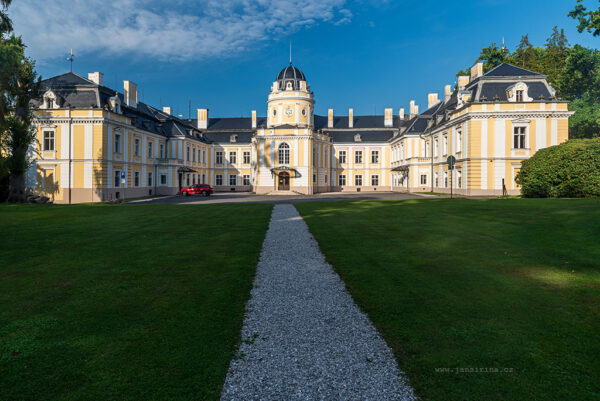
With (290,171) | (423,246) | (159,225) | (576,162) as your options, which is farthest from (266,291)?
(290,171)

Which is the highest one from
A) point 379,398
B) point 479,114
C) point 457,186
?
point 479,114

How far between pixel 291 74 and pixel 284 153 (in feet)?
40.9

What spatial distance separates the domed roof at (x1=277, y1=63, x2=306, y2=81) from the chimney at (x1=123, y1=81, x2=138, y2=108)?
65.6 ft

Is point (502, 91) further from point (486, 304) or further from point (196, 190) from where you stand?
point (486, 304)

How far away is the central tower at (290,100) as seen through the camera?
50438mm

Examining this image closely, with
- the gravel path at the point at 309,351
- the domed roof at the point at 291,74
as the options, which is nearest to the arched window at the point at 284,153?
the domed roof at the point at 291,74

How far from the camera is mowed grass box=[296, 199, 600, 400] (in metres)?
3.15

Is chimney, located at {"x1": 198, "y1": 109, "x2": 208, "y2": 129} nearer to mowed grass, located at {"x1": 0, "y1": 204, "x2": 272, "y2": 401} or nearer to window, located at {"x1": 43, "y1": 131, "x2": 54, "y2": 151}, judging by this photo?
window, located at {"x1": 43, "y1": 131, "x2": 54, "y2": 151}

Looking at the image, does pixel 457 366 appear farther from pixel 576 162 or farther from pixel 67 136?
pixel 67 136

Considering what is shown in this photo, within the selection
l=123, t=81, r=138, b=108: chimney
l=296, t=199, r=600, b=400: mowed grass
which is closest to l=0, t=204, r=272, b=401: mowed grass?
l=296, t=199, r=600, b=400: mowed grass

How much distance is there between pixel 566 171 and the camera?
21.2m

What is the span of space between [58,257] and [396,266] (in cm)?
741

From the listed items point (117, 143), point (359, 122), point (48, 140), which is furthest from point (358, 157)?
point (48, 140)

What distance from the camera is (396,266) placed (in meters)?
7.05
